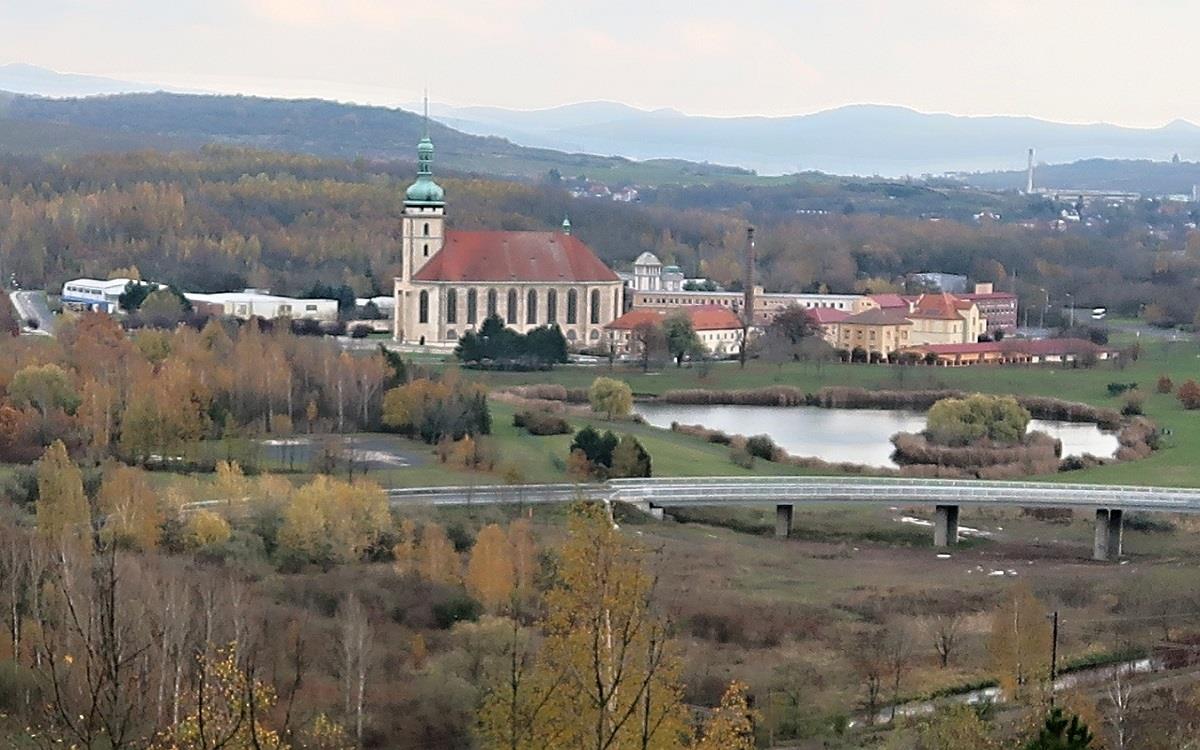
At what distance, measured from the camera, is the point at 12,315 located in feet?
192

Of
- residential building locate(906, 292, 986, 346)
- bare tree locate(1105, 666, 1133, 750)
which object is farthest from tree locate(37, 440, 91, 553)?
residential building locate(906, 292, 986, 346)

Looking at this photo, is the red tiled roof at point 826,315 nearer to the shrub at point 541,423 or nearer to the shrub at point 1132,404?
the shrub at point 1132,404

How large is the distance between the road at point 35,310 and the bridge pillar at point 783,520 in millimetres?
28690

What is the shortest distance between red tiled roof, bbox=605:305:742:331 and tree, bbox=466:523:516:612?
38360mm

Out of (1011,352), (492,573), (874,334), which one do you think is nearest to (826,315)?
(874,334)

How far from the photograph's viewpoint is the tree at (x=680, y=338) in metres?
62.3

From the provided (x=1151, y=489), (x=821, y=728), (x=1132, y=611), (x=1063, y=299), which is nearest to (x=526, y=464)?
(x=1151, y=489)

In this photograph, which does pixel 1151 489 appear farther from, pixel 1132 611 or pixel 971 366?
pixel 971 366

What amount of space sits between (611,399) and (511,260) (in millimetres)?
20734

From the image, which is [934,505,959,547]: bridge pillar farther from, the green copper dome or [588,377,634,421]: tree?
the green copper dome

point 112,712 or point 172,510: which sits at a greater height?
point 112,712

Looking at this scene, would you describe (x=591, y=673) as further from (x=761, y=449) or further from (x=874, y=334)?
(x=874, y=334)

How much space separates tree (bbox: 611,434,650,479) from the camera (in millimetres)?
36938

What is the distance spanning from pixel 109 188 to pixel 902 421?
52162 mm
